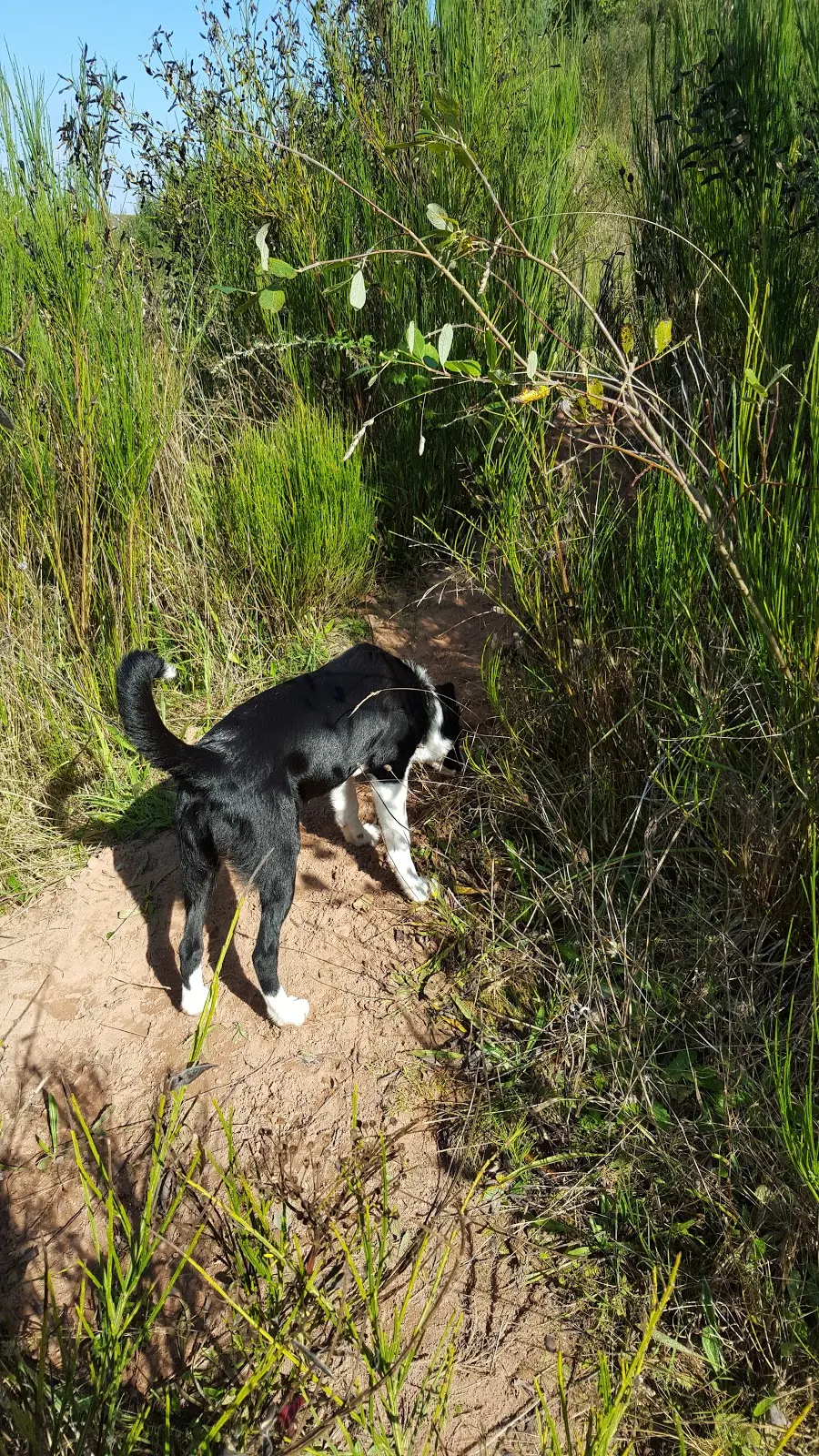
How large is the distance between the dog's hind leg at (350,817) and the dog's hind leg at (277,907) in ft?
1.71

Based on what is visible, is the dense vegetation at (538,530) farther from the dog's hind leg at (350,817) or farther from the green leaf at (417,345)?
the dog's hind leg at (350,817)

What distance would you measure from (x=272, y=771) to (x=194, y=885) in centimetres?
41

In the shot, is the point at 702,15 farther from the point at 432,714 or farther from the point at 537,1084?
the point at 537,1084

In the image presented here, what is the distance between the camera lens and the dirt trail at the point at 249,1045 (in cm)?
186

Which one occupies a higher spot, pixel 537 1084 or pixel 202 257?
pixel 202 257

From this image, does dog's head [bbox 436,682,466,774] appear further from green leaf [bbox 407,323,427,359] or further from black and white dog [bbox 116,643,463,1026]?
green leaf [bbox 407,323,427,359]

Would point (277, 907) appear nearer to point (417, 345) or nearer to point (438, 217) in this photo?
point (417, 345)

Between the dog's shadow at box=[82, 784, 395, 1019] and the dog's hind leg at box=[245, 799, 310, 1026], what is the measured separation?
0.48 ft

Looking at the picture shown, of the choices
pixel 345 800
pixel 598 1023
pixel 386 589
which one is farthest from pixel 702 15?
pixel 598 1023

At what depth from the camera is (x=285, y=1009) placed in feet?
8.00

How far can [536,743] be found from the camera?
2752mm

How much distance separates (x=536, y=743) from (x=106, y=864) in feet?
5.39

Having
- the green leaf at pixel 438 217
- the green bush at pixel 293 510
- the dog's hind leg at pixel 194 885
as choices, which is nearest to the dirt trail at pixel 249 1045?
the dog's hind leg at pixel 194 885

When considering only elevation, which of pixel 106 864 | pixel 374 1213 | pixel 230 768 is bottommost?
pixel 374 1213
